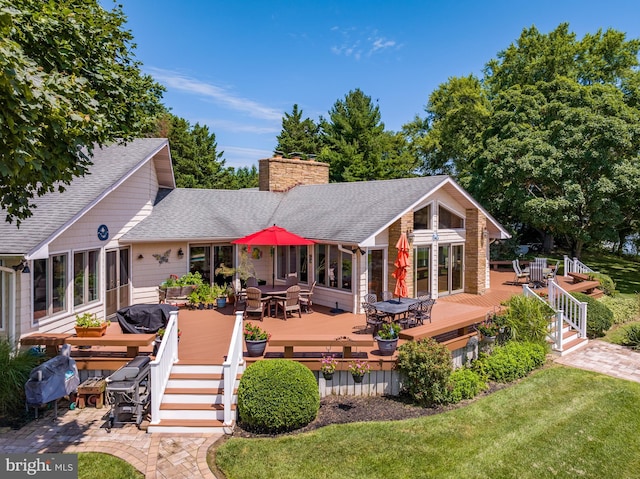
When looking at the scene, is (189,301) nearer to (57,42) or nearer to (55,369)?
(55,369)

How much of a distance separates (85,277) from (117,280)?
1.67m

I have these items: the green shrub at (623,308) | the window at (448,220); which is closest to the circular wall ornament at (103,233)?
the window at (448,220)

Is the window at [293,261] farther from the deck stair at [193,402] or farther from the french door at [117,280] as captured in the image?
the deck stair at [193,402]

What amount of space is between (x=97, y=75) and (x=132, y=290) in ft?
29.6

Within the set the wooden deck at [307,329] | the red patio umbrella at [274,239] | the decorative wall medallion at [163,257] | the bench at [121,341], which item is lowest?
the wooden deck at [307,329]

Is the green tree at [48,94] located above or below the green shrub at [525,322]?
above

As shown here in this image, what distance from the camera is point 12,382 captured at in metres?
8.40

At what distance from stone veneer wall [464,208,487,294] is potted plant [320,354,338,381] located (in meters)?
10.5

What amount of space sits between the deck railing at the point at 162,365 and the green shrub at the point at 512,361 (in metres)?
7.90

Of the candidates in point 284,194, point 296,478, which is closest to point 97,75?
point 296,478

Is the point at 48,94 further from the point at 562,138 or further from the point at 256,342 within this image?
the point at 562,138

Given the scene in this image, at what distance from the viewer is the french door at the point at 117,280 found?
13.7 m

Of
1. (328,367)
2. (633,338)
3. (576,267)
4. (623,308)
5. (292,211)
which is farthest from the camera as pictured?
(576,267)

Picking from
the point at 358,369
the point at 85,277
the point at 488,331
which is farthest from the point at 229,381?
the point at 488,331
